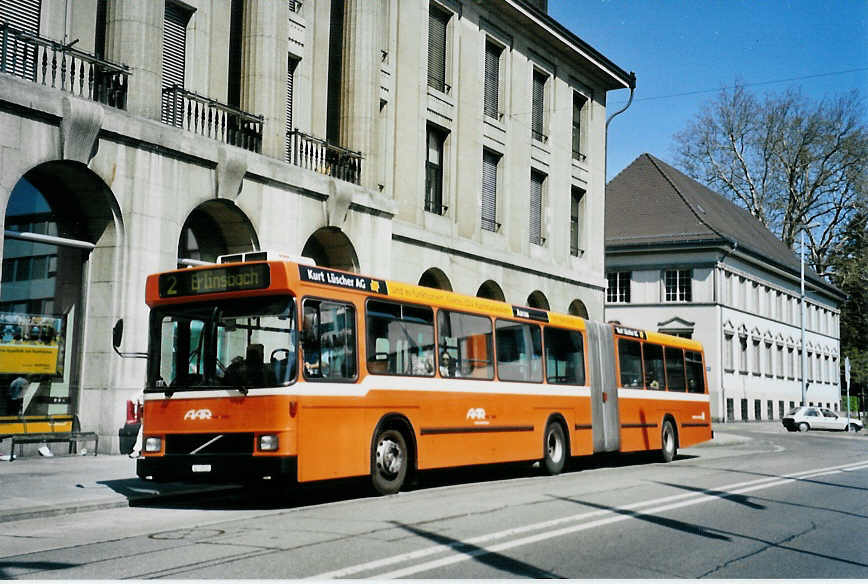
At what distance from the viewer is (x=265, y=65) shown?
22.1 metres

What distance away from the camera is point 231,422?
40.0 feet

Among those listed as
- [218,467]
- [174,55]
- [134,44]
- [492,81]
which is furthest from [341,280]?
[492,81]

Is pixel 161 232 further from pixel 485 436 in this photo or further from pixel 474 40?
pixel 474 40

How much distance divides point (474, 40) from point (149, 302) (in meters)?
20.5

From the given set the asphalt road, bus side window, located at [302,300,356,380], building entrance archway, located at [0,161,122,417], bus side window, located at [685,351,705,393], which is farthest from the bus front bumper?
bus side window, located at [685,351,705,393]

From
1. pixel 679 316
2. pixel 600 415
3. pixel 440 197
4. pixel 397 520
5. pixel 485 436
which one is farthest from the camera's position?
pixel 679 316

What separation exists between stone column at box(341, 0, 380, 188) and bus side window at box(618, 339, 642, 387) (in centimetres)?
779

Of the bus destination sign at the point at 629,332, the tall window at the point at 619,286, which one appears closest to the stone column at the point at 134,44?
the bus destination sign at the point at 629,332

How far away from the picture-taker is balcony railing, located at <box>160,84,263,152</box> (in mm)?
20547

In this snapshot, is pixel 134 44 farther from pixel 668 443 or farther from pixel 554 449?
pixel 668 443

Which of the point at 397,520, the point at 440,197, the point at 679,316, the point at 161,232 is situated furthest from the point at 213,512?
the point at 679,316

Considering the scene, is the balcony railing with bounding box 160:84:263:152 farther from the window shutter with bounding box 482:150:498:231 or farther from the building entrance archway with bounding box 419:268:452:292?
the window shutter with bounding box 482:150:498:231

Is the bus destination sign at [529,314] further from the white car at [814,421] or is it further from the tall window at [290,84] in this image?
the white car at [814,421]

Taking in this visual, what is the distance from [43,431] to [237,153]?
22.4 ft
